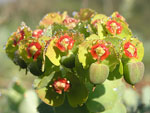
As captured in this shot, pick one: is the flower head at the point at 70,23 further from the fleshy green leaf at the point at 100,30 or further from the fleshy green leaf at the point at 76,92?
the fleshy green leaf at the point at 76,92

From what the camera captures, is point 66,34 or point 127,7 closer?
point 66,34

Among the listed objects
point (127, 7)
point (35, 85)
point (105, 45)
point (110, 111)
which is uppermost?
point (127, 7)

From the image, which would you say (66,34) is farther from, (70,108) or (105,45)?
(70,108)

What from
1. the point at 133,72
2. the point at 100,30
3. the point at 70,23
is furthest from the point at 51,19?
the point at 133,72

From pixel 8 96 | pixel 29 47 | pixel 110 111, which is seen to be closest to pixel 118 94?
pixel 110 111

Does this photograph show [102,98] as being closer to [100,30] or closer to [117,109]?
[117,109]

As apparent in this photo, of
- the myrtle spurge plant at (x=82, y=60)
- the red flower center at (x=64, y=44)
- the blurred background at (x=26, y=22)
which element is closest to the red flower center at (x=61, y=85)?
the myrtle spurge plant at (x=82, y=60)
